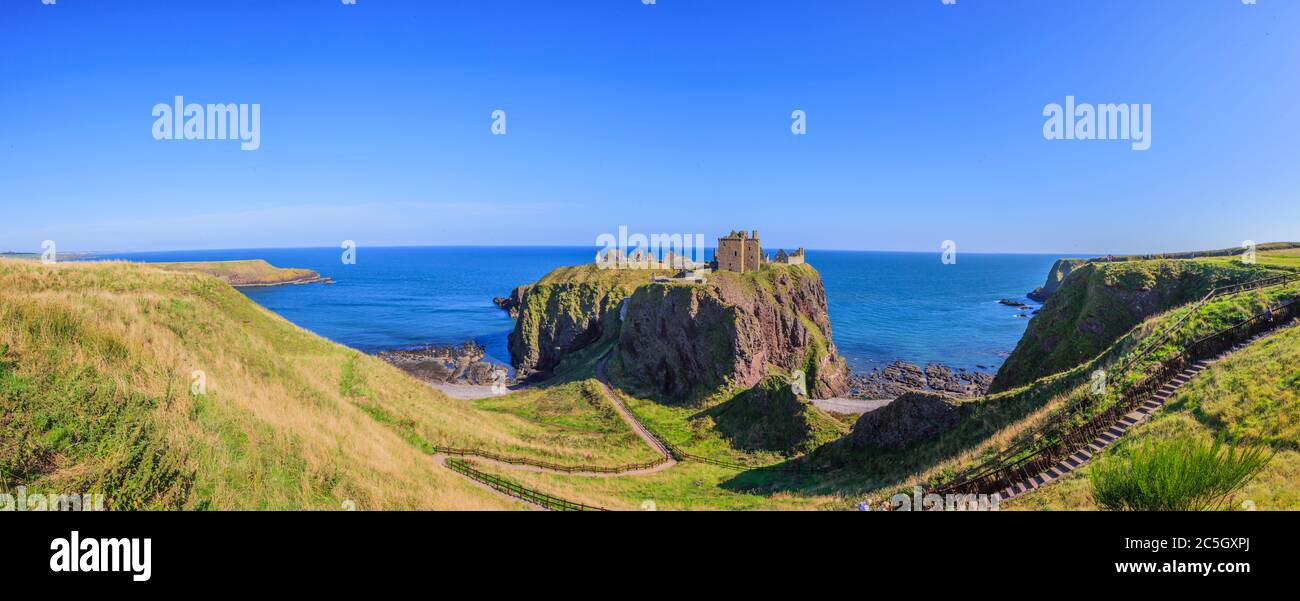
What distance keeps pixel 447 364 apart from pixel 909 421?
257 ft

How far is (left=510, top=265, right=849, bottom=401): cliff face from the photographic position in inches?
2451

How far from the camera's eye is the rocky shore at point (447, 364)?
78.5 metres

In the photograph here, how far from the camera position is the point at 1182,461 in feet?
25.5

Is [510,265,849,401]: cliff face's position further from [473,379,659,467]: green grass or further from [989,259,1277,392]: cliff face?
[989,259,1277,392]: cliff face

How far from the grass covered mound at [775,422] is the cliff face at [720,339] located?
42.3 feet

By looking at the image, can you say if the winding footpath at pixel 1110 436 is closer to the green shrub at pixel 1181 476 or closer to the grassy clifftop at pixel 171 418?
the green shrub at pixel 1181 476

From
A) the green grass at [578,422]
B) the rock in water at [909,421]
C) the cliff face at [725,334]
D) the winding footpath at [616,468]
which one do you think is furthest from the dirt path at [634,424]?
Result: the rock in water at [909,421]

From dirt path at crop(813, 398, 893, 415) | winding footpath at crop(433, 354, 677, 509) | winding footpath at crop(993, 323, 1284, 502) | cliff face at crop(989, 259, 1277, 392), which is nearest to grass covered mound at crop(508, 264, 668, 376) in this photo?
winding footpath at crop(433, 354, 677, 509)
